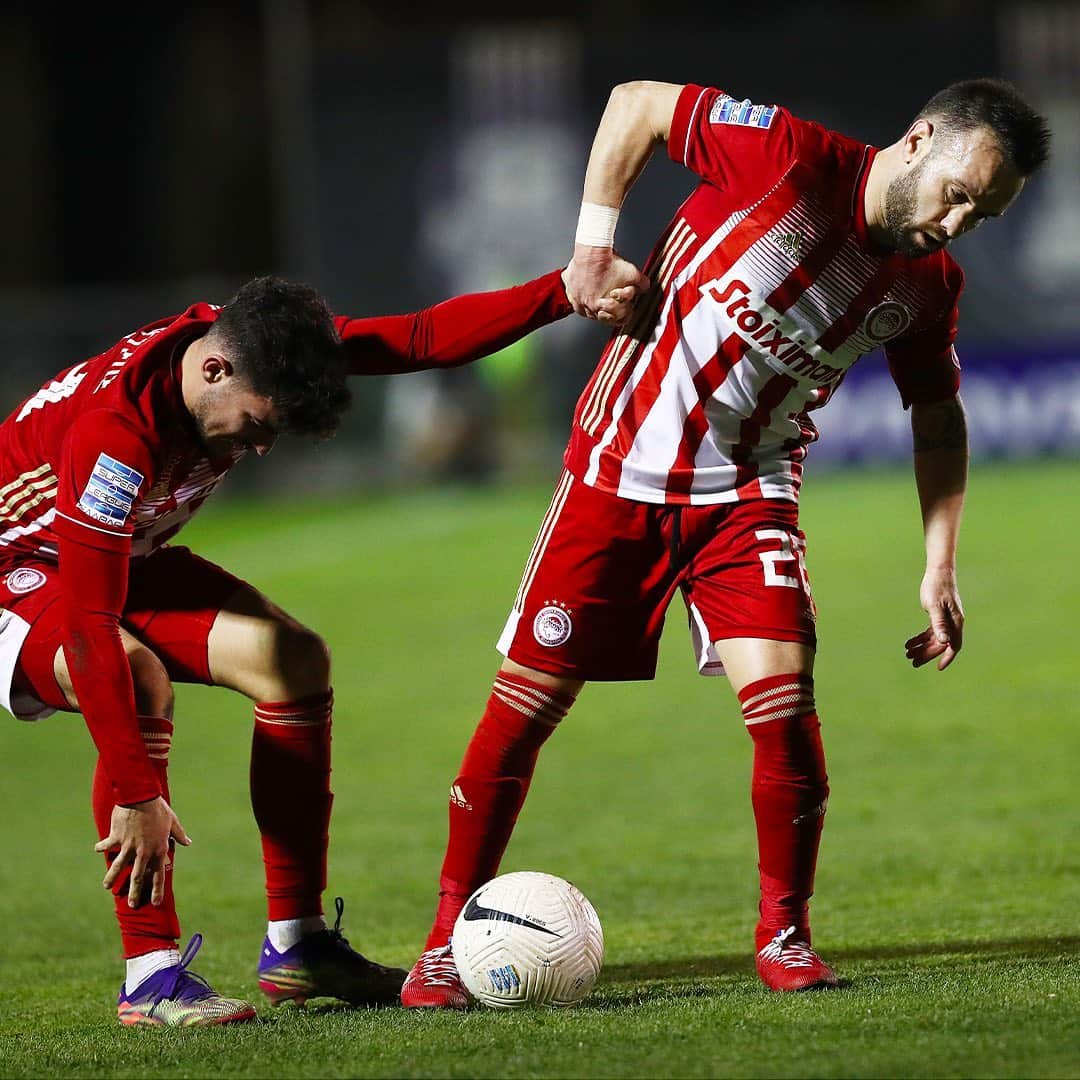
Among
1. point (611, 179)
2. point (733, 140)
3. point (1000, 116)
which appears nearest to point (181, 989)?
point (611, 179)

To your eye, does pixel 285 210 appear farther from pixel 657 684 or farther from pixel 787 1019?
pixel 787 1019

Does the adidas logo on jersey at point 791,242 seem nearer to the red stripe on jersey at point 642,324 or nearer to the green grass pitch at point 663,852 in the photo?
the red stripe on jersey at point 642,324

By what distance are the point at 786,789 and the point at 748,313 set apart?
110 cm

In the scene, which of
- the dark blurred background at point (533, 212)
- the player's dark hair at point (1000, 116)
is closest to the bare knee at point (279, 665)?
the player's dark hair at point (1000, 116)

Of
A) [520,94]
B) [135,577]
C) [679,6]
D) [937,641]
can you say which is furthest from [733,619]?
[679,6]

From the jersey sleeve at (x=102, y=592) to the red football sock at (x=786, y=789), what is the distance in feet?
4.47

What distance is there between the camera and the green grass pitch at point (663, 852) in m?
3.34

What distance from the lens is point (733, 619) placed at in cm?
401

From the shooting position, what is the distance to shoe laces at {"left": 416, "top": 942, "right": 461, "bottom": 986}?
3945 millimetres

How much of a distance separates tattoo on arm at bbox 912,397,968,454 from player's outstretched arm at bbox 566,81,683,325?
2.73 ft

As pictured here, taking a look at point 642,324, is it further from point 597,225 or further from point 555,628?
point 555,628

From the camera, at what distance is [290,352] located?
367cm

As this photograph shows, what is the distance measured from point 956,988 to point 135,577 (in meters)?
2.15

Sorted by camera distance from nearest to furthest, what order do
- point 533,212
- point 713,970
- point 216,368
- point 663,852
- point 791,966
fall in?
point 216,368
point 791,966
point 713,970
point 663,852
point 533,212
